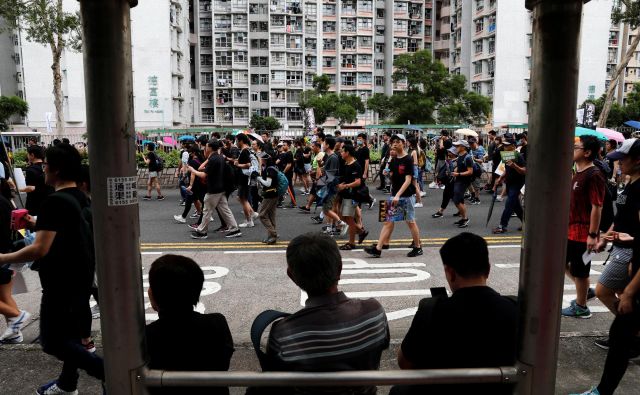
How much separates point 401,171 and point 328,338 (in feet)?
18.9

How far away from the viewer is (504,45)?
185 ft

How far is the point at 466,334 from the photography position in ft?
6.77

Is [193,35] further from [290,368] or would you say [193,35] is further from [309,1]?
[290,368]

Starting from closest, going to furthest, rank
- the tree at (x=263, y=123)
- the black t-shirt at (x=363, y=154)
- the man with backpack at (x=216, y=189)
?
the man with backpack at (x=216, y=189), the black t-shirt at (x=363, y=154), the tree at (x=263, y=123)

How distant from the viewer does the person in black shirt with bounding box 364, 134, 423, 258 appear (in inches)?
292

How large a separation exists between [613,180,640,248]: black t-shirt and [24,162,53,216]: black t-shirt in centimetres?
623

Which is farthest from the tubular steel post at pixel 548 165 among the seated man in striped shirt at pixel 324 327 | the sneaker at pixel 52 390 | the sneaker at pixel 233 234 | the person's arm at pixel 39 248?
the sneaker at pixel 233 234

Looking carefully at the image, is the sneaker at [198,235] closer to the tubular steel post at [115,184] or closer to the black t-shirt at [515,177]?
the black t-shirt at [515,177]

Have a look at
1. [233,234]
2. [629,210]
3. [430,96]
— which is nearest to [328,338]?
[629,210]

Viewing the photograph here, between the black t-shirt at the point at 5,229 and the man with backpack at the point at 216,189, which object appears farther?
the man with backpack at the point at 216,189

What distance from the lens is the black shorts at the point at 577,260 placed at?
480cm

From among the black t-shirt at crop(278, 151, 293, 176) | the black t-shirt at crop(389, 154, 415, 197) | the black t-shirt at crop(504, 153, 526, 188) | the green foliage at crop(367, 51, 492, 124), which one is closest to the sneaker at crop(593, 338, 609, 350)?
the black t-shirt at crop(389, 154, 415, 197)

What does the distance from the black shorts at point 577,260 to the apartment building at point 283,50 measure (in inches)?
2447

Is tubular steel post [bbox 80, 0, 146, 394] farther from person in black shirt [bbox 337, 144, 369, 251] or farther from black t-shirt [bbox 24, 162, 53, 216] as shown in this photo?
person in black shirt [bbox 337, 144, 369, 251]
